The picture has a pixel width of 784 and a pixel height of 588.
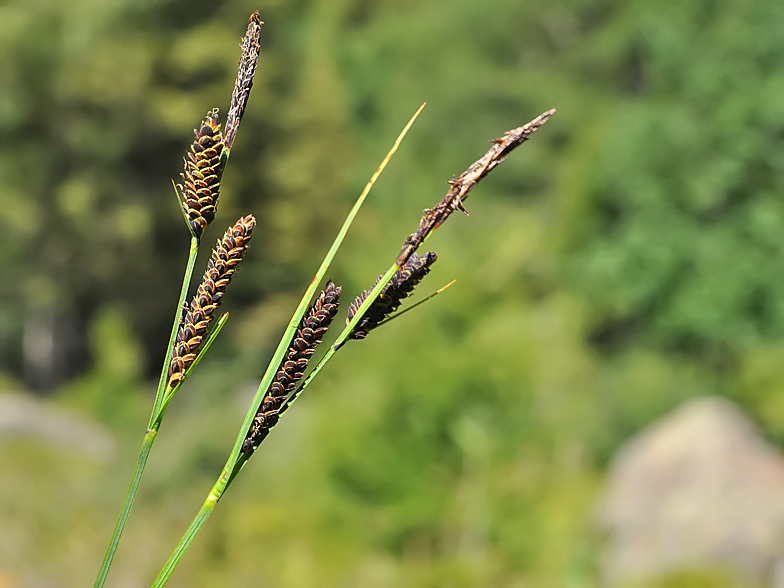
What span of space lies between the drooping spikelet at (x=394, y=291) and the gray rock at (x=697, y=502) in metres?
8.94

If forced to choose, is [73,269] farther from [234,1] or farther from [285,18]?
[285,18]

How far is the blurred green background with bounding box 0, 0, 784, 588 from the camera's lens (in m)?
8.04

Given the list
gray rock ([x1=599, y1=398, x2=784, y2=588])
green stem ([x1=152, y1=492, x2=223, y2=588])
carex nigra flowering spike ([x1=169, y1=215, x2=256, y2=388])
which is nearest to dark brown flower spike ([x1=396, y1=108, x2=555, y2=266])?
carex nigra flowering spike ([x1=169, y1=215, x2=256, y2=388])

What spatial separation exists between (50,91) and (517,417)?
11061mm

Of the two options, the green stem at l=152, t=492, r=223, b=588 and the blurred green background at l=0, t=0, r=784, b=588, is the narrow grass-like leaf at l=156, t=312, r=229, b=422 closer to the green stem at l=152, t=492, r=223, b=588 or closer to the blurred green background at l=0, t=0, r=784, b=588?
the green stem at l=152, t=492, r=223, b=588

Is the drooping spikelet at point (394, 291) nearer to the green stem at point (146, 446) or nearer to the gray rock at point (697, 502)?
the green stem at point (146, 446)

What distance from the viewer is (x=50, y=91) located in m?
15.7

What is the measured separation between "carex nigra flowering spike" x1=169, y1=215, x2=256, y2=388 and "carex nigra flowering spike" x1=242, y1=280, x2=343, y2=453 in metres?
0.07

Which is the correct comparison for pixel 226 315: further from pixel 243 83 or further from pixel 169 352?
pixel 243 83

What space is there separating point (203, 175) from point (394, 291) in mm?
182

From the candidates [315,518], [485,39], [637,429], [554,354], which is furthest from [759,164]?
[315,518]

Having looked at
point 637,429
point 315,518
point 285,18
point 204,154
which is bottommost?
point 637,429

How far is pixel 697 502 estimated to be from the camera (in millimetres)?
9719

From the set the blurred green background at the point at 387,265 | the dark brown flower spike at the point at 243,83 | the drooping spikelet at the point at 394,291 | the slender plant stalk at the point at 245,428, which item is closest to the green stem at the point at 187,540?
the slender plant stalk at the point at 245,428
